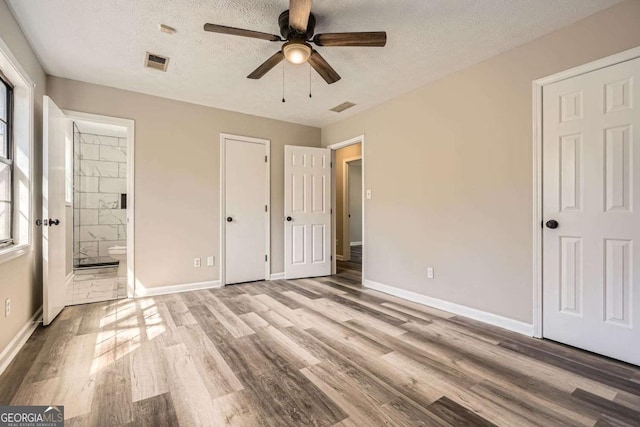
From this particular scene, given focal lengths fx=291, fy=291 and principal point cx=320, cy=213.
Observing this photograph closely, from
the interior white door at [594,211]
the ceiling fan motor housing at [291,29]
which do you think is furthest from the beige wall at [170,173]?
the interior white door at [594,211]

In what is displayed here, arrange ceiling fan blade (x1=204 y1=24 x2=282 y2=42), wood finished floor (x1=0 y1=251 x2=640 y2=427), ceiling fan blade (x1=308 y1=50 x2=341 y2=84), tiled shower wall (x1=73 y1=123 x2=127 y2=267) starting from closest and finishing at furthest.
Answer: wood finished floor (x1=0 y1=251 x2=640 y2=427) → ceiling fan blade (x1=204 y1=24 x2=282 y2=42) → ceiling fan blade (x1=308 y1=50 x2=341 y2=84) → tiled shower wall (x1=73 y1=123 x2=127 y2=267)

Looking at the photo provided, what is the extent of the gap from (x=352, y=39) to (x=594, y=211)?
216cm

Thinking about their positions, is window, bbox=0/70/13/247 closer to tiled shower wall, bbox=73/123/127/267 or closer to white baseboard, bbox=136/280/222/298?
white baseboard, bbox=136/280/222/298

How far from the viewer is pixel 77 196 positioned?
540 centimetres

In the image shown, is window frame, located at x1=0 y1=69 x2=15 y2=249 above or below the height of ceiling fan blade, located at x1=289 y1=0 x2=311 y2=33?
below

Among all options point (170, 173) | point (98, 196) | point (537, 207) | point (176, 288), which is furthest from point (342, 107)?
point (98, 196)

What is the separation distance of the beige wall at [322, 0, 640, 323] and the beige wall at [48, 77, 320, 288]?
7.44 ft

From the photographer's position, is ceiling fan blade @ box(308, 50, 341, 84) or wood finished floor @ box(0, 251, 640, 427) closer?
wood finished floor @ box(0, 251, 640, 427)

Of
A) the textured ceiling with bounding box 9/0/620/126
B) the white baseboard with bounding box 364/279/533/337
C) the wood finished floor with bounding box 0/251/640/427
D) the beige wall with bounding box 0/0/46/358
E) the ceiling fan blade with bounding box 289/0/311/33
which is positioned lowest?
the wood finished floor with bounding box 0/251/640/427

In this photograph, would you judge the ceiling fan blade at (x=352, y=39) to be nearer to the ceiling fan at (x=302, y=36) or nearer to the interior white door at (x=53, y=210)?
the ceiling fan at (x=302, y=36)

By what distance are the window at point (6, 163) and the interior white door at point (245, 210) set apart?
2.09 meters

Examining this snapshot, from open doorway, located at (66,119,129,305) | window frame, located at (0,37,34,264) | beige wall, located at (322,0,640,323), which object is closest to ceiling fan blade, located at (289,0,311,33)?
beige wall, located at (322,0,640,323)

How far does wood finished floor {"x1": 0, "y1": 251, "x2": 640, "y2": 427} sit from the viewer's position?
Result: 149cm

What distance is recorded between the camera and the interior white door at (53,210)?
2537 mm
